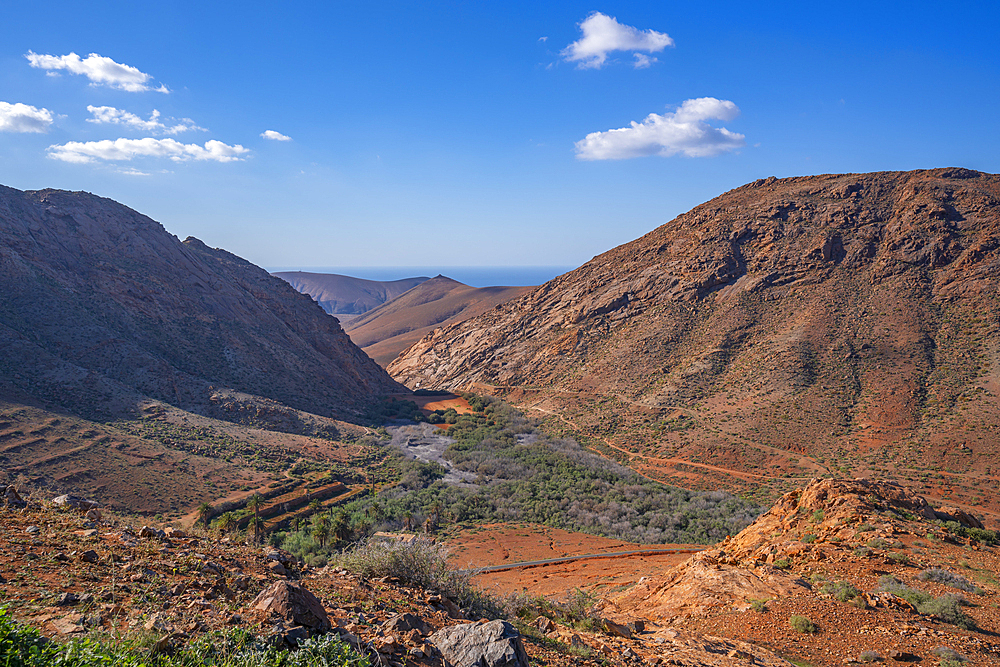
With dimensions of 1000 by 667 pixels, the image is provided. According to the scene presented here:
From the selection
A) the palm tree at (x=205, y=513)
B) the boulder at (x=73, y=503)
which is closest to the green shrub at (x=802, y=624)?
the boulder at (x=73, y=503)

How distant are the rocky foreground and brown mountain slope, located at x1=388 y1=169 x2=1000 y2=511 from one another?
17.5 meters

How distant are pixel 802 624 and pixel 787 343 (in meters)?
36.6

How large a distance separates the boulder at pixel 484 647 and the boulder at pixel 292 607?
134 centimetres

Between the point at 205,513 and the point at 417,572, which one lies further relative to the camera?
the point at 205,513

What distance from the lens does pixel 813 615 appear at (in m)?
8.77

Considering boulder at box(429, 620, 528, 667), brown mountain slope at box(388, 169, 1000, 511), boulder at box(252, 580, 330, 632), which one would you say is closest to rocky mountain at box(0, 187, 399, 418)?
brown mountain slope at box(388, 169, 1000, 511)

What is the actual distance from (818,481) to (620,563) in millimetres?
7432

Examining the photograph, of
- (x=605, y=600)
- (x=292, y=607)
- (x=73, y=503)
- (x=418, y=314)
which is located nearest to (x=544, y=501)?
(x=605, y=600)

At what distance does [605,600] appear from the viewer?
1266cm

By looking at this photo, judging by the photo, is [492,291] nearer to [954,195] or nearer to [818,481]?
[954,195]

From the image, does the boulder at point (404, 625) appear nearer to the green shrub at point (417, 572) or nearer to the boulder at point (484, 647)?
the boulder at point (484, 647)

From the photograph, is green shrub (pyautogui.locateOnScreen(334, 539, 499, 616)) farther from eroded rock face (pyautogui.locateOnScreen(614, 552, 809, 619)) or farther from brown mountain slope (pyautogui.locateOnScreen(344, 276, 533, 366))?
brown mountain slope (pyautogui.locateOnScreen(344, 276, 533, 366))

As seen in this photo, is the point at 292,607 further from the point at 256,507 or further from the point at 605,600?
the point at 256,507

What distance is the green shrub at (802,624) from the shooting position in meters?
8.41
